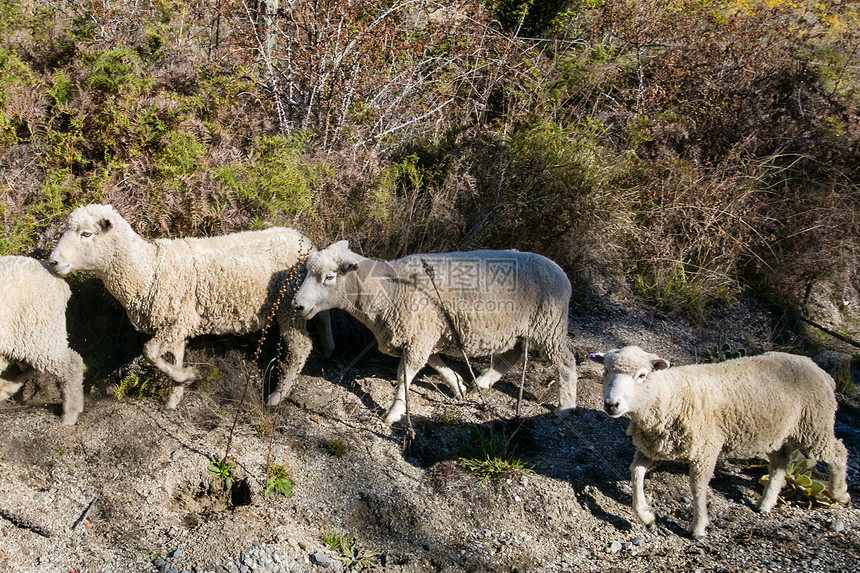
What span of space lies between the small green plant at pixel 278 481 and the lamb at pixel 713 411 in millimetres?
2137

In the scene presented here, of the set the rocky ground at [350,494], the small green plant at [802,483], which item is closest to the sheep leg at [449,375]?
the rocky ground at [350,494]

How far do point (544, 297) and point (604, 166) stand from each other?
10.3ft

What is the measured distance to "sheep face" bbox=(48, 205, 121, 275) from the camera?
179 inches

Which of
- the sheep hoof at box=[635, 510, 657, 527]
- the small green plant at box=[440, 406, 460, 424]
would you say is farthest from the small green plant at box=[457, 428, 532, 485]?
the sheep hoof at box=[635, 510, 657, 527]

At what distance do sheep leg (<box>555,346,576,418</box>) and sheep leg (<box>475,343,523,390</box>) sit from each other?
47 cm

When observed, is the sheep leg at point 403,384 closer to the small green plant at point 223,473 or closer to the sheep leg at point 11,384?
the small green plant at point 223,473

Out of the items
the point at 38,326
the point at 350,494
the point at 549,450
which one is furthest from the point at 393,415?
the point at 38,326

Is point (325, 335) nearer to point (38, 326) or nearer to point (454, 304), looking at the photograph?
point (454, 304)

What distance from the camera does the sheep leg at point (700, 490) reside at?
4.09 meters

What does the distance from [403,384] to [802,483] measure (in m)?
2.99

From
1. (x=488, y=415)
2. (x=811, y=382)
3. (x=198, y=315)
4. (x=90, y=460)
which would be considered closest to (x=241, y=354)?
(x=198, y=315)

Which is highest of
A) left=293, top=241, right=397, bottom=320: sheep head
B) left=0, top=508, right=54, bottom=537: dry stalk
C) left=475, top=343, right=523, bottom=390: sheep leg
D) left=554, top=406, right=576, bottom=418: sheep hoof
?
left=293, top=241, right=397, bottom=320: sheep head

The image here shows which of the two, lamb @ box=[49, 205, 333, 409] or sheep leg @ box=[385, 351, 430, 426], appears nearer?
lamb @ box=[49, 205, 333, 409]

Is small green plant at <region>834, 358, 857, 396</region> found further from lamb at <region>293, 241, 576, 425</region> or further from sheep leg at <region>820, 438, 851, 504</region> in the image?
lamb at <region>293, 241, 576, 425</region>
